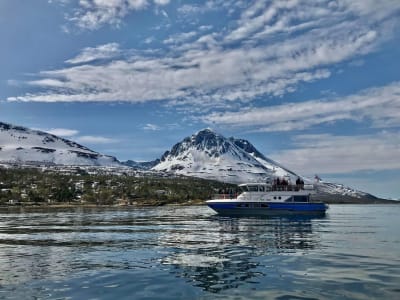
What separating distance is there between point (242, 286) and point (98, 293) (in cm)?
777

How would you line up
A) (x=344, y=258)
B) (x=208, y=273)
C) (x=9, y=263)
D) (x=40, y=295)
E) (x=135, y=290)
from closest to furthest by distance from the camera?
(x=40, y=295)
(x=135, y=290)
(x=208, y=273)
(x=9, y=263)
(x=344, y=258)

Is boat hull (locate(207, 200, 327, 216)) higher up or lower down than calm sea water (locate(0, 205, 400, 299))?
higher up

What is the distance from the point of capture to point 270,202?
107 metres

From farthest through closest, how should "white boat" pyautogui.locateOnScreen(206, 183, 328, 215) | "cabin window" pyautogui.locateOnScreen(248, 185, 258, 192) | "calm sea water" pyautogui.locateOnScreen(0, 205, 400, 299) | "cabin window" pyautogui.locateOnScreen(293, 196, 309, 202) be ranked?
"cabin window" pyautogui.locateOnScreen(293, 196, 309, 202) < "cabin window" pyautogui.locateOnScreen(248, 185, 258, 192) < "white boat" pyautogui.locateOnScreen(206, 183, 328, 215) < "calm sea water" pyautogui.locateOnScreen(0, 205, 400, 299)

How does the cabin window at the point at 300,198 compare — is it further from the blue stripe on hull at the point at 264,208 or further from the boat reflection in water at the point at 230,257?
the boat reflection in water at the point at 230,257

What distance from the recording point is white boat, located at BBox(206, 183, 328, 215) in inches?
4171

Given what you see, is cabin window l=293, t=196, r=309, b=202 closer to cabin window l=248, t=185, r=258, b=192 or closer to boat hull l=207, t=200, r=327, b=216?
boat hull l=207, t=200, r=327, b=216

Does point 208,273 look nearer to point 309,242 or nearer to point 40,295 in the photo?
point 40,295

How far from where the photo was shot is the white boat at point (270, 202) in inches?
4171


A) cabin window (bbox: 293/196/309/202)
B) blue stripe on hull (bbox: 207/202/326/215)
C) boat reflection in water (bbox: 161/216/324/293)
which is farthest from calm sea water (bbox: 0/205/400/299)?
cabin window (bbox: 293/196/309/202)

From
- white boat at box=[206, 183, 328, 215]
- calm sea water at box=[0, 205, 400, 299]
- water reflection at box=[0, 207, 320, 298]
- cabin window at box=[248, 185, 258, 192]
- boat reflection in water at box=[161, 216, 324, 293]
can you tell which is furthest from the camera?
cabin window at box=[248, 185, 258, 192]

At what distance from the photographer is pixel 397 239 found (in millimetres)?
52812

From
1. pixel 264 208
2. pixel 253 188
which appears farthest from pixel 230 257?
pixel 253 188

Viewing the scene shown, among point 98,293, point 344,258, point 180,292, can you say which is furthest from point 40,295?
point 344,258
